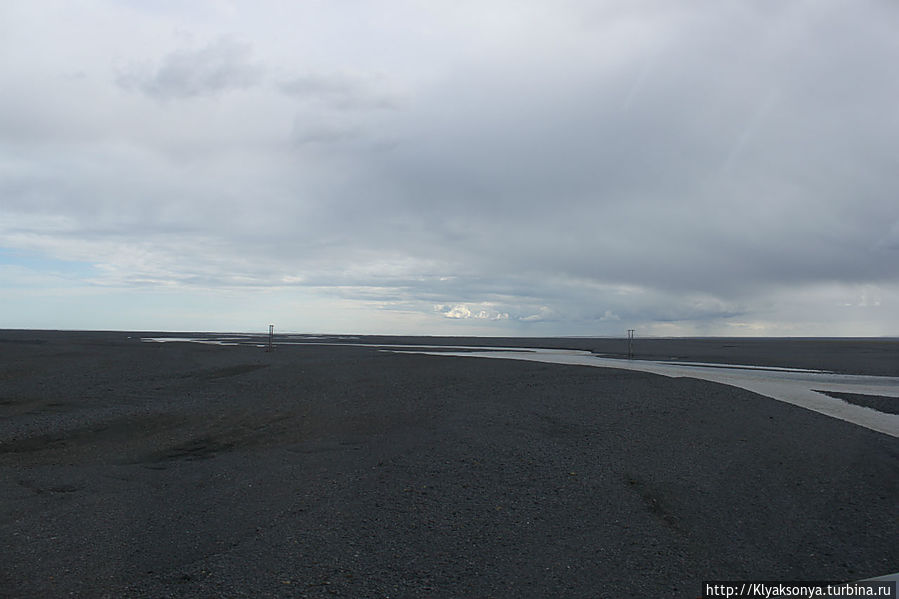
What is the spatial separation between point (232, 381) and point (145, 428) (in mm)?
11056

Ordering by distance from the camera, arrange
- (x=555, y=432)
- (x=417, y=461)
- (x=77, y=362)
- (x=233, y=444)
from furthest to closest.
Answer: (x=77, y=362) → (x=555, y=432) → (x=233, y=444) → (x=417, y=461)

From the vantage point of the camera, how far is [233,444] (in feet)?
51.2

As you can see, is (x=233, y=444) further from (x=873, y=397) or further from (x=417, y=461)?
(x=873, y=397)

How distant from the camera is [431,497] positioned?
10.9 meters

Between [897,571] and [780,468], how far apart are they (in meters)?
5.57

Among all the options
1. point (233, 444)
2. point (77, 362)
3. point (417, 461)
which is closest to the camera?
point (417, 461)

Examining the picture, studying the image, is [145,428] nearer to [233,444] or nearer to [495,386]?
[233,444]

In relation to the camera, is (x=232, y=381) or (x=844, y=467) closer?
(x=844, y=467)

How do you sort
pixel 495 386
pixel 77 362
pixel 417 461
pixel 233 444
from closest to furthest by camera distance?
1. pixel 417 461
2. pixel 233 444
3. pixel 495 386
4. pixel 77 362

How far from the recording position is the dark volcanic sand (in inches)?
303

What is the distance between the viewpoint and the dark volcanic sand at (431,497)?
769 cm

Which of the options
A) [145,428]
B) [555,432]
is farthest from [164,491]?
[555,432]

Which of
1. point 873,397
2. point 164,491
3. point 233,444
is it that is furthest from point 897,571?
point 873,397

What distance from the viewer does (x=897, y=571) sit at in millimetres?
8242
